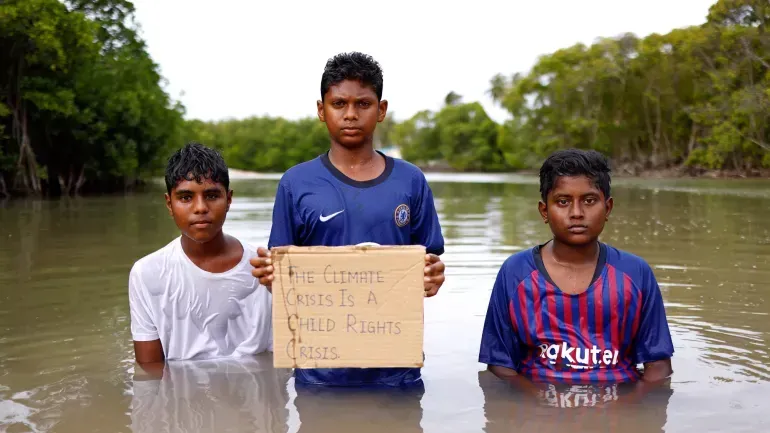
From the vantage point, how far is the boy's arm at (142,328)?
405cm

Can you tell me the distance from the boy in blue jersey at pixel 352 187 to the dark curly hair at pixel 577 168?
0.62 meters

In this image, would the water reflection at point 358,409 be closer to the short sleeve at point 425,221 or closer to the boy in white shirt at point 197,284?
the boy in white shirt at point 197,284

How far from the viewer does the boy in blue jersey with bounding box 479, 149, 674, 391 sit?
365 centimetres

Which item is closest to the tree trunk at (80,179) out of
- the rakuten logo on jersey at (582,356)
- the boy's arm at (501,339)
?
the boy's arm at (501,339)

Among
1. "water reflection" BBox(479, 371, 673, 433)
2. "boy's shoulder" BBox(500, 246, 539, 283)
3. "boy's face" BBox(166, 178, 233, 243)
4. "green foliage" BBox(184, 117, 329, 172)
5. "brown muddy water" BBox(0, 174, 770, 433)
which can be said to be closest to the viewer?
"water reflection" BBox(479, 371, 673, 433)

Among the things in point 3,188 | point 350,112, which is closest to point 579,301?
point 350,112

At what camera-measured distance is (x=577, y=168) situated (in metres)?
3.65

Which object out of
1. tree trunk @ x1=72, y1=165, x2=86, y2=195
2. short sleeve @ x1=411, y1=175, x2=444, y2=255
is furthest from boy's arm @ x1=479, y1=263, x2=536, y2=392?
tree trunk @ x1=72, y1=165, x2=86, y2=195

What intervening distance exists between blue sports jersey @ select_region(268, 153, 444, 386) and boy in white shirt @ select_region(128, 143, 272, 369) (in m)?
0.59

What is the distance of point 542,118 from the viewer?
227ft

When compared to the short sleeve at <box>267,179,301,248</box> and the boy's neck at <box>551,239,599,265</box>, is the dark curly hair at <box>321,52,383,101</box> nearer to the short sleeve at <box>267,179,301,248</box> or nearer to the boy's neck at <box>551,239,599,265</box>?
the short sleeve at <box>267,179,301,248</box>

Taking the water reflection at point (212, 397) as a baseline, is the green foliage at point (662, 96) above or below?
above

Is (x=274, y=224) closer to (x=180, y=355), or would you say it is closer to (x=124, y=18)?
(x=180, y=355)

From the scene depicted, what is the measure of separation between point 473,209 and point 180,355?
639 inches
